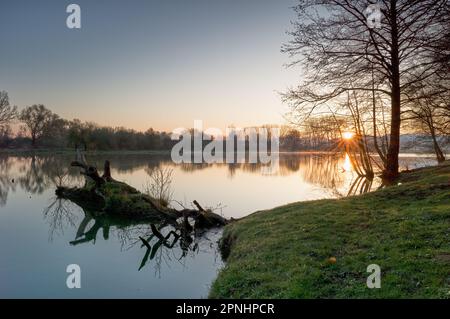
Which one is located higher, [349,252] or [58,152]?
[58,152]

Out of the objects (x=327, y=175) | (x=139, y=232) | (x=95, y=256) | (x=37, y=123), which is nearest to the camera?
(x=95, y=256)

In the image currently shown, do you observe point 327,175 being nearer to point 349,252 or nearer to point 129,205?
point 129,205

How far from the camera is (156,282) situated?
35.3ft

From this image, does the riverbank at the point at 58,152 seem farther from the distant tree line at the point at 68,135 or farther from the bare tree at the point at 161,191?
the bare tree at the point at 161,191

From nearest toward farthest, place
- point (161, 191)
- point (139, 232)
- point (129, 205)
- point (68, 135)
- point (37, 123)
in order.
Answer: point (139, 232)
point (129, 205)
point (161, 191)
point (68, 135)
point (37, 123)

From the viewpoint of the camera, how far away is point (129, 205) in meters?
20.1

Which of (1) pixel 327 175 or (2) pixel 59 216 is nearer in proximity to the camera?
(2) pixel 59 216

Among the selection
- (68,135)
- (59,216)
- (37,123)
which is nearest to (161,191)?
(59,216)

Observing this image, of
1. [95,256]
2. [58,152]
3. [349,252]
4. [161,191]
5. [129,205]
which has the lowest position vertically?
[95,256]

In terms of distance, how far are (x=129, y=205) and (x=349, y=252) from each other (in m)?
14.9

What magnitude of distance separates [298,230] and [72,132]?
84.9m

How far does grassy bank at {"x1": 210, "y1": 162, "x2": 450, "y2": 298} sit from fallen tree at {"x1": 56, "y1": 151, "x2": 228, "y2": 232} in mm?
4503
